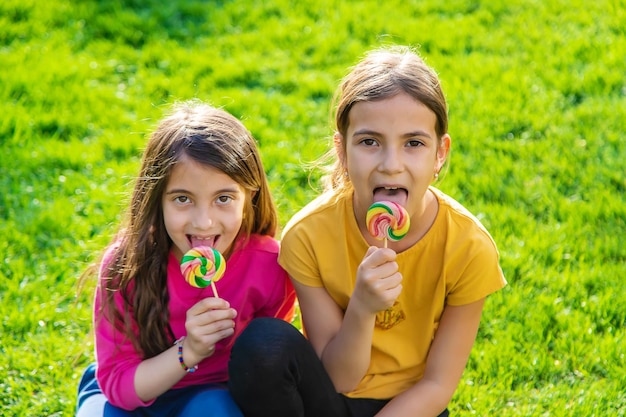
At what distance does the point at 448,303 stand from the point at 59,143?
8.80 feet

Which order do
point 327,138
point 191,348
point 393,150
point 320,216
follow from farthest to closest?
point 327,138 < point 320,216 < point 191,348 < point 393,150

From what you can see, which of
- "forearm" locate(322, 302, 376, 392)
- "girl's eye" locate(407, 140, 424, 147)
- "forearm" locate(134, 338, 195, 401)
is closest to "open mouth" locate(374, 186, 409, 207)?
"girl's eye" locate(407, 140, 424, 147)

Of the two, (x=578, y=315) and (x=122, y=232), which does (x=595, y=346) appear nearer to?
(x=578, y=315)

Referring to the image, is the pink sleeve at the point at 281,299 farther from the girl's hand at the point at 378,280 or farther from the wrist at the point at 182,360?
the girl's hand at the point at 378,280

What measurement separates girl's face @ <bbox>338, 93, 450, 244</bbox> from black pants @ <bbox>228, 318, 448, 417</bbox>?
1.56ft

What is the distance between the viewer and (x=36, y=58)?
5.53 metres

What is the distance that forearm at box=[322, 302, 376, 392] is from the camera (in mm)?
2662

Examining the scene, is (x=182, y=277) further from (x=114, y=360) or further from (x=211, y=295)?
(x=114, y=360)

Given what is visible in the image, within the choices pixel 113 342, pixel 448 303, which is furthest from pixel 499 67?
pixel 113 342

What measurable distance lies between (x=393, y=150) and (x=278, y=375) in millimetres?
732

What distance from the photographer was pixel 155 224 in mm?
2980

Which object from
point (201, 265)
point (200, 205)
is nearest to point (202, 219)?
point (200, 205)

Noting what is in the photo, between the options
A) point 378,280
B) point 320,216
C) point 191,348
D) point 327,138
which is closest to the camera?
point 378,280

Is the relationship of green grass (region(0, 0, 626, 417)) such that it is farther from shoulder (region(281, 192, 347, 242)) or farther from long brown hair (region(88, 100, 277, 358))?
shoulder (region(281, 192, 347, 242))
